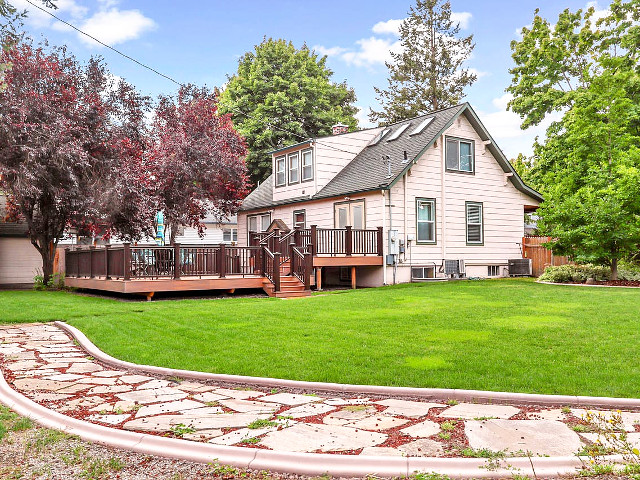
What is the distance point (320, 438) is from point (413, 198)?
1557cm

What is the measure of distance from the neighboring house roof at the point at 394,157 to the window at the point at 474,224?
2.39m

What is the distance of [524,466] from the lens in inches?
142

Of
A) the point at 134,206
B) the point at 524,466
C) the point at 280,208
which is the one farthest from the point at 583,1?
the point at 524,466

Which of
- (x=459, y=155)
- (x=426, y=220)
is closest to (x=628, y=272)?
(x=426, y=220)

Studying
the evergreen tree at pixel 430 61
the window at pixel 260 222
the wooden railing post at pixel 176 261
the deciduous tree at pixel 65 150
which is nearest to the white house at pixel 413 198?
the window at pixel 260 222

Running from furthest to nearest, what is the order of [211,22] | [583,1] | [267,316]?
[583,1] → [211,22] → [267,316]

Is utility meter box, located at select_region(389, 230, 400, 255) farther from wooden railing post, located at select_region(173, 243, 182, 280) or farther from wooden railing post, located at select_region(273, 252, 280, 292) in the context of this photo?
wooden railing post, located at select_region(173, 243, 182, 280)

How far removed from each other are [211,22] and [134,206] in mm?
7105

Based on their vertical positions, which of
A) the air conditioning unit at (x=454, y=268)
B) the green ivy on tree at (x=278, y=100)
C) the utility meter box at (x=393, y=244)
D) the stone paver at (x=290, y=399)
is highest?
the green ivy on tree at (x=278, y=100)

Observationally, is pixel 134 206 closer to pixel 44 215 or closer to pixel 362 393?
pixel 44 215

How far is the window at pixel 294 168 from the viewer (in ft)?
74.9

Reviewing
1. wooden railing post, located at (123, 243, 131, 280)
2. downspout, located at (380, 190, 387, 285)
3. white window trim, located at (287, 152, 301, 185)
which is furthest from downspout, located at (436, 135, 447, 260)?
wooden railing post, located at (123, 243, 131, 280)

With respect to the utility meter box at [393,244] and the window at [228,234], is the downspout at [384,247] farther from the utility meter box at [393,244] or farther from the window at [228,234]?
the window at [228,234]

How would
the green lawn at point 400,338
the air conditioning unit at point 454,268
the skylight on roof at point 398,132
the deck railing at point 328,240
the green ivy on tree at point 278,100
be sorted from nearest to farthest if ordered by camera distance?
the green lawn at point 400,338 < the deck railing at point 328,240 < the air conditioning unit at point 454,268 < the skylight on roof at point 398,132 < the green ivy on tree at point 278,100
